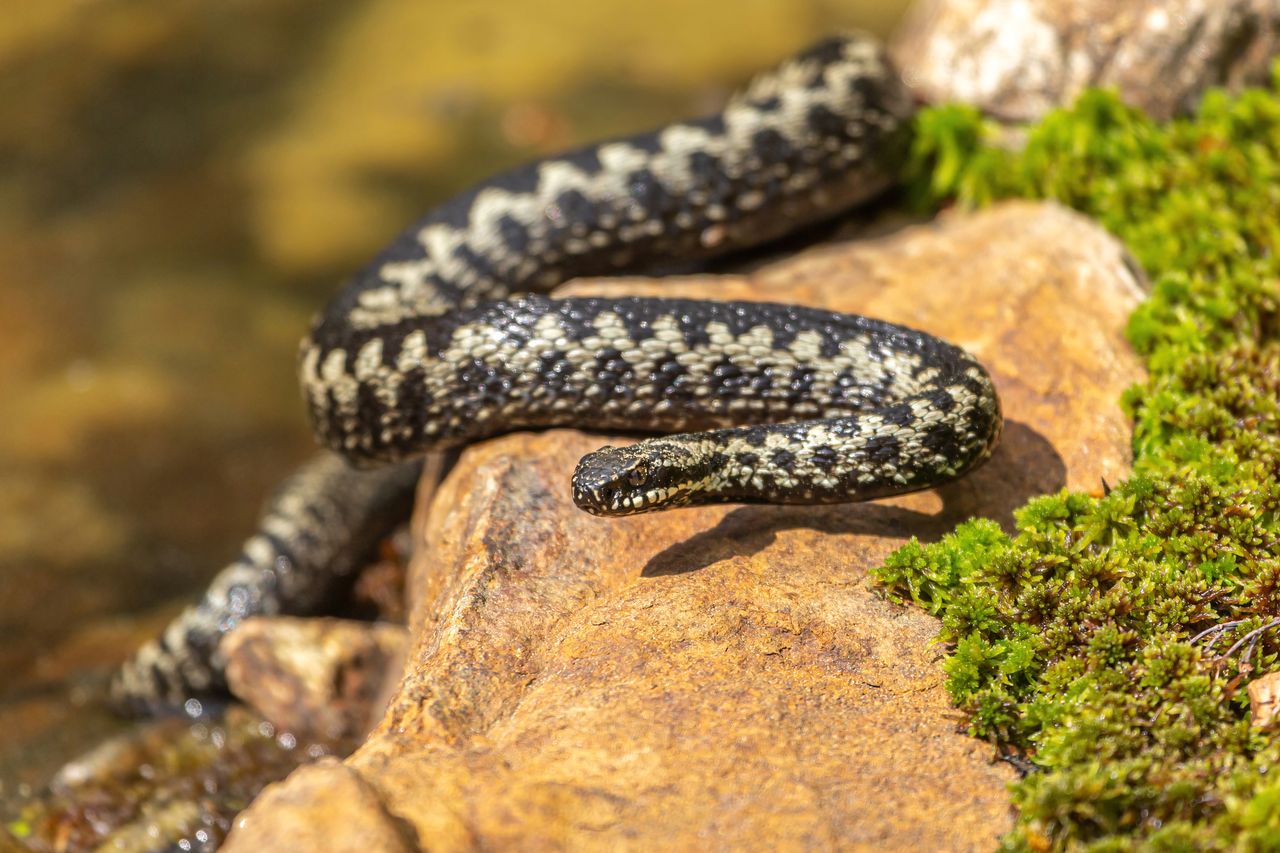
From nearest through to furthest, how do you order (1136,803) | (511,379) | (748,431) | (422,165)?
(1136,803) < (748,431) < (511,379) < (422,165)

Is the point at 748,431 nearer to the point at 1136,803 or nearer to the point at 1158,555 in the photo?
the point at 1158,555

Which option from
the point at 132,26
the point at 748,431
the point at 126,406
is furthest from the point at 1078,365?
the point at 132,26

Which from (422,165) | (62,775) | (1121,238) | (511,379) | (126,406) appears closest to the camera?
(511,379)

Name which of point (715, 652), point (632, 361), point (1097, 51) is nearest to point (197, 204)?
point (632, 361)

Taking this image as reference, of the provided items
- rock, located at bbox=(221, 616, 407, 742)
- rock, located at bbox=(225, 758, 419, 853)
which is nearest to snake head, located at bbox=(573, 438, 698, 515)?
rock, located at bbox=(225, 758, 419, 853)

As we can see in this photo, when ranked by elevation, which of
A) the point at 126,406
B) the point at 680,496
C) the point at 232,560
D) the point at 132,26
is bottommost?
the point at 232,560

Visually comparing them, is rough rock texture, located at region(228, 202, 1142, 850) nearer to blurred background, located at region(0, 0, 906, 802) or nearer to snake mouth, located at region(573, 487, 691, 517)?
snake mouth, located at region(573, 487, 691, 517)
